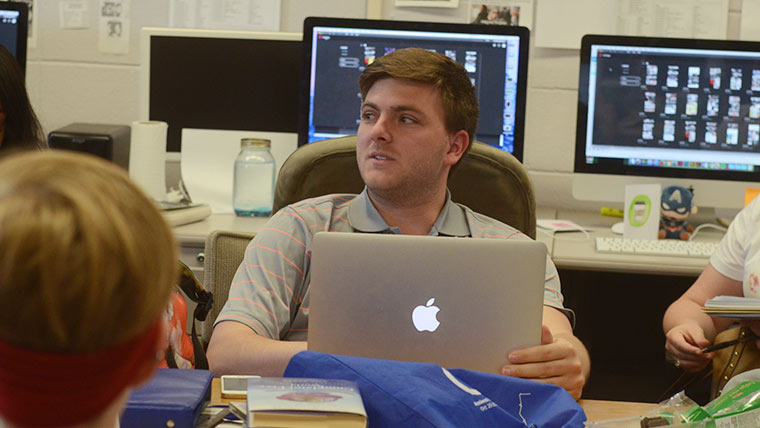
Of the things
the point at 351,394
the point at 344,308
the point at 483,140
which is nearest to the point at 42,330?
the point at 351,394

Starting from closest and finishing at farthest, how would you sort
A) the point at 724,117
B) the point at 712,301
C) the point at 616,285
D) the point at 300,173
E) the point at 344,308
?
the point at 344,308
the point at 712,301
the point at 300,173
the point at 724,117
the point at 616,285

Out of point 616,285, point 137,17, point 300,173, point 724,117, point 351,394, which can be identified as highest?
point 137,17

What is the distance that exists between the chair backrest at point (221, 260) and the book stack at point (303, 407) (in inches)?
32.8

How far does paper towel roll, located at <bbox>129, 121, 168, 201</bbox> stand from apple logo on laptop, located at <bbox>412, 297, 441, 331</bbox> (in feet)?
4.94

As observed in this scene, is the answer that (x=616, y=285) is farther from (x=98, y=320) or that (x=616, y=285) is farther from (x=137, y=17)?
(x=98, y=320)

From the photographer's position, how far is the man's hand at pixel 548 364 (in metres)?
1.20

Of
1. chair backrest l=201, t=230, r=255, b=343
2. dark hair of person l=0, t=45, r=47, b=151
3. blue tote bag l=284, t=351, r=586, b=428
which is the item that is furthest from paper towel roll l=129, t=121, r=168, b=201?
blue tote bag l=284, t=351, r=586, b=428

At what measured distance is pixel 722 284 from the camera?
1958 millimetres

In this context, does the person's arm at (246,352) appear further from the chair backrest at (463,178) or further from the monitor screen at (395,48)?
the monitor screen at (395,48)

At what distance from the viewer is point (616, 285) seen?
2990 mm

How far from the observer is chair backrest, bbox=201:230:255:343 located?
1.79 metres

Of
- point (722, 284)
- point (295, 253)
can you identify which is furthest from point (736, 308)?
point (295, 253)

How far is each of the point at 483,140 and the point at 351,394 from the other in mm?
1715

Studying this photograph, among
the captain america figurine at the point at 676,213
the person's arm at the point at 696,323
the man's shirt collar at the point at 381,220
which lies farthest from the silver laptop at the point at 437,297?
the captain america figurine at the point at 676,213
